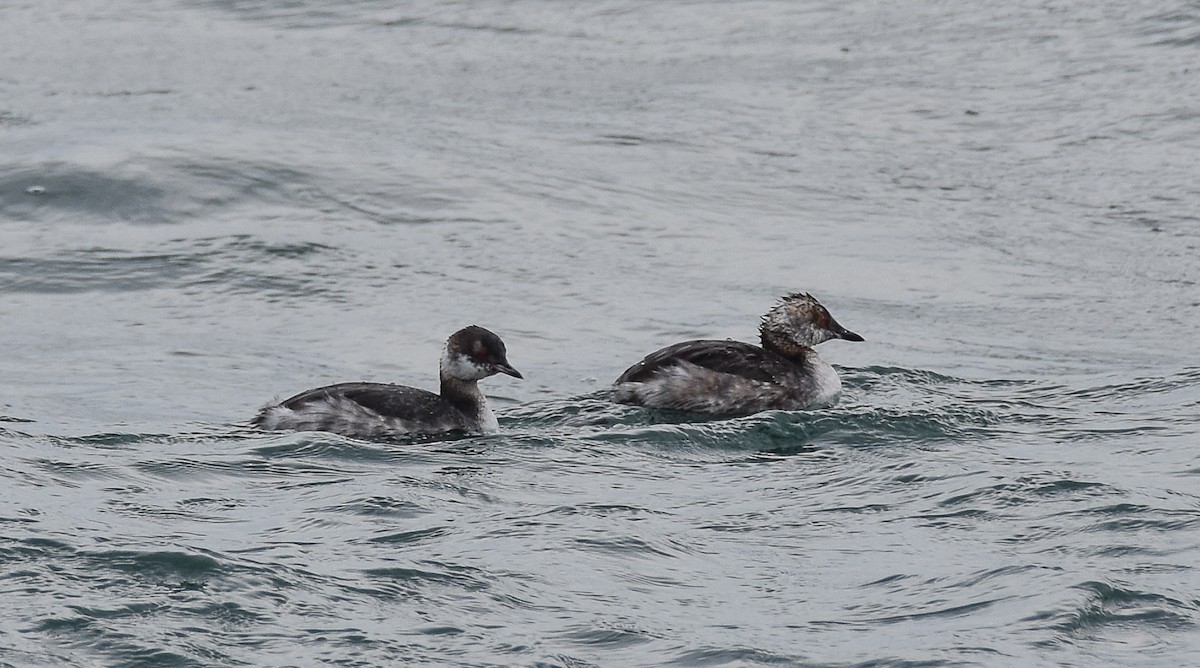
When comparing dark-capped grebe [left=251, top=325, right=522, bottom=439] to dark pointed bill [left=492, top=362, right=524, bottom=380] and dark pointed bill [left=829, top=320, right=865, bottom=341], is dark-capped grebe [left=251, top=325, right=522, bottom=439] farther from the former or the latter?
dark pointed bill [left=829, top=320, right=865, bottom=341]

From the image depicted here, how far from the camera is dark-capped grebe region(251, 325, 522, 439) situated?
10.6 m

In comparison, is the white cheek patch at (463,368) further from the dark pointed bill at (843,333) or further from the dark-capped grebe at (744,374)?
the dark pointed bill at (843,333)

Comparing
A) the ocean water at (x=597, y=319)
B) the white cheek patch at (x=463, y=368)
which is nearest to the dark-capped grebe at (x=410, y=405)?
the white cheek patch at (x=463, y=368)

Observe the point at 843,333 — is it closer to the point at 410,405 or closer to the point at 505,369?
the point at 505,369

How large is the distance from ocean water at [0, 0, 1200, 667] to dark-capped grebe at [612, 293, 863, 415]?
263 mm

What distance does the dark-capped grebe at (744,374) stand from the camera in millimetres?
11398

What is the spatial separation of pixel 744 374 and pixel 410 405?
2.09m

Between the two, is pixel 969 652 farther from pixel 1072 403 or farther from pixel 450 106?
pixel 450 106

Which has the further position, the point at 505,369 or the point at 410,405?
the point at 505,369

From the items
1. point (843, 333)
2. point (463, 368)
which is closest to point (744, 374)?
point (843, 333)

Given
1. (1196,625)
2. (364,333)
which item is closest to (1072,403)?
(1196,625)

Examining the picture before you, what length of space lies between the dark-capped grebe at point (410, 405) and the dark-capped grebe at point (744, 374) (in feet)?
2.79

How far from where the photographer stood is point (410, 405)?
10.8m

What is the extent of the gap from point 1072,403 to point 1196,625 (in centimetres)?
392
